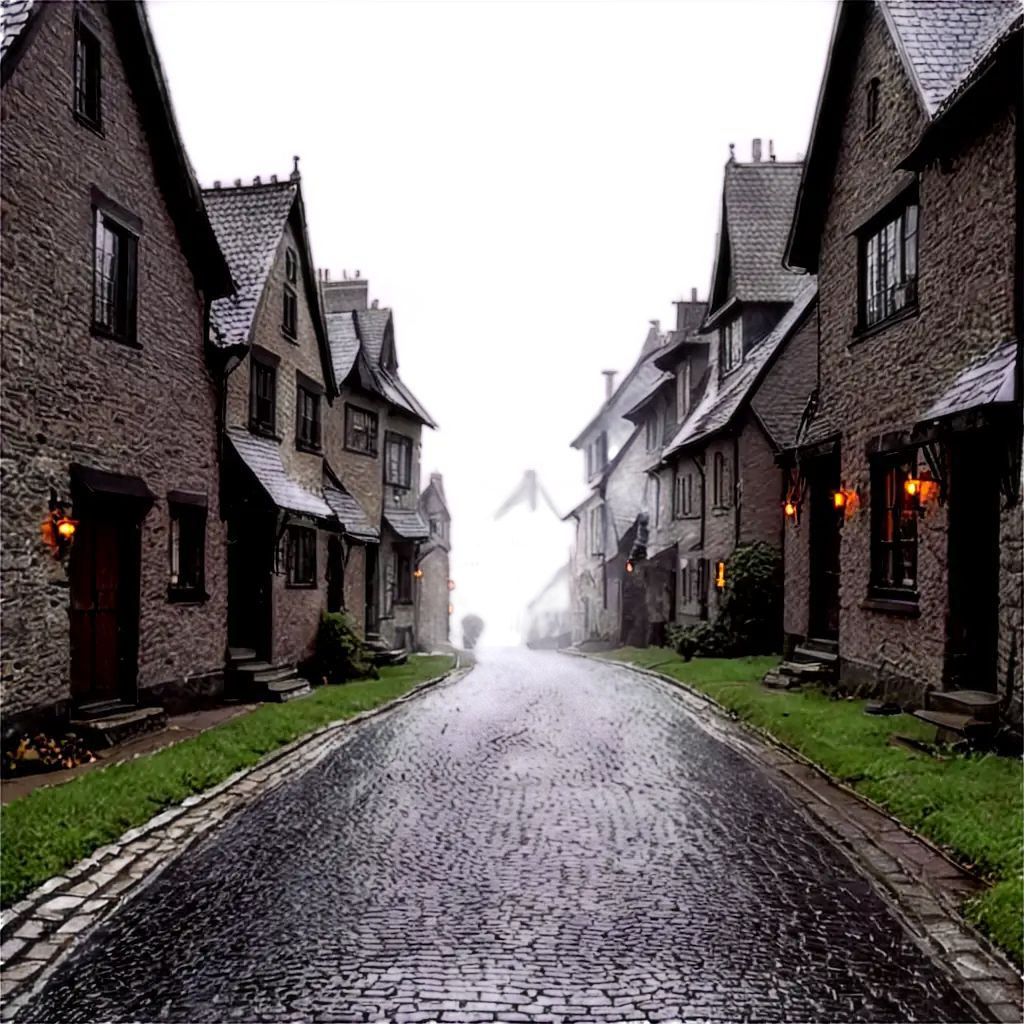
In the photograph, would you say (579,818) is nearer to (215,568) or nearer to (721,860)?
(721,860)

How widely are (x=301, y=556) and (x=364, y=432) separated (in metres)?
9.06

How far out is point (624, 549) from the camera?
43.1 m

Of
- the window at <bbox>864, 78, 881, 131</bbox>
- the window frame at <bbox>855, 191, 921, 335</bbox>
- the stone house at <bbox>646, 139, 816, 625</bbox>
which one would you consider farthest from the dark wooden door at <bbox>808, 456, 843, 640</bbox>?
the window at <bbox>864, 78, 881, 131</bbox>

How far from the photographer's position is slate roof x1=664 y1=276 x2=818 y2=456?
2548 cm

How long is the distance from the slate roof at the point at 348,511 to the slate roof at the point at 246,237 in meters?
7.02

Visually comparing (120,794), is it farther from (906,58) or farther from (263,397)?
(906,58)

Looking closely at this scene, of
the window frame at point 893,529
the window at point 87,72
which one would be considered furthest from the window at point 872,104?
the window at point 87,72

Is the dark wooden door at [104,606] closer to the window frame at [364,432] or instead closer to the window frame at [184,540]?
the window frame at [184,540]

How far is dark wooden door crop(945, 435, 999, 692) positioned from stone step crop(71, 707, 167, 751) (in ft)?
33.2

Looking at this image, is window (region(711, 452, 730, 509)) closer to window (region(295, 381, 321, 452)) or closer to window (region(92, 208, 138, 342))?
window (region(295, 381, 321, 452))

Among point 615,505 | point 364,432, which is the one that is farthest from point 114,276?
point 615,505

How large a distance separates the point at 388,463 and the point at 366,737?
1984cm

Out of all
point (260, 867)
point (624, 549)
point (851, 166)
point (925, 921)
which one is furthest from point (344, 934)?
point (624, 549)

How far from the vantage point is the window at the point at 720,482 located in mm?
27828
